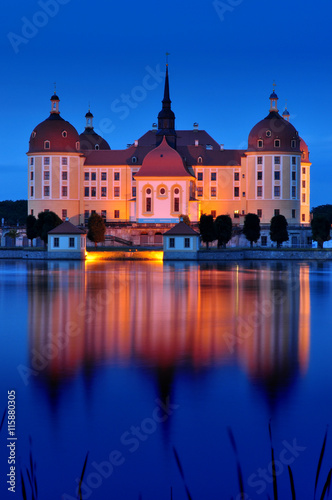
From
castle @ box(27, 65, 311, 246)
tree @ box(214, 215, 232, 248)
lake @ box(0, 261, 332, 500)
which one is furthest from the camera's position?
castle @ box(27, 65, 311, 246)

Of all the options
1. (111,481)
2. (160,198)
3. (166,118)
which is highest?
(166,118)

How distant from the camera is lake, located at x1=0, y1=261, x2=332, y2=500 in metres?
7.66

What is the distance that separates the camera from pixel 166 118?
285 feet

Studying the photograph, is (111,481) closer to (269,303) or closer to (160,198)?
(269,303)

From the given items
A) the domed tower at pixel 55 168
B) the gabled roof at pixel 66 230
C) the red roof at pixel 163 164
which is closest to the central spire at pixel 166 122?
the red roof at pixel 163 164

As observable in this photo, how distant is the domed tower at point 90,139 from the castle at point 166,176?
5857 mm

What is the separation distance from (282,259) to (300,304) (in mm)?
37566

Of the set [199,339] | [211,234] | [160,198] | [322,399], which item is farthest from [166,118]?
[322,399]

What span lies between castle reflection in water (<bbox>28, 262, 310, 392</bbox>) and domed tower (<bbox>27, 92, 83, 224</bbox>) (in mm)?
53098

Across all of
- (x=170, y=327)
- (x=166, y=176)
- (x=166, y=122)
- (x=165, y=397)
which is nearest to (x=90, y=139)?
(x=166, y=122)

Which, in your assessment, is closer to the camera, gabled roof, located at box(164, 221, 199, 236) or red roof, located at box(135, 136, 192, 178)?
gabled roof, located at box(164, 221, 199, 236)

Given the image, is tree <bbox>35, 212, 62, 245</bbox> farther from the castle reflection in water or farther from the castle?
the castle reflection in water

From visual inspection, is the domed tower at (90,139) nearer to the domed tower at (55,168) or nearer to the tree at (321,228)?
the domed tower at (55,168)

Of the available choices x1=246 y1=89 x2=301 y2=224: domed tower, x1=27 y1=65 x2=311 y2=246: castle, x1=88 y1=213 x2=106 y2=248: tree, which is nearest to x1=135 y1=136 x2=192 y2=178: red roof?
x1=27 y1=65 x2=311 y2=246: castle
